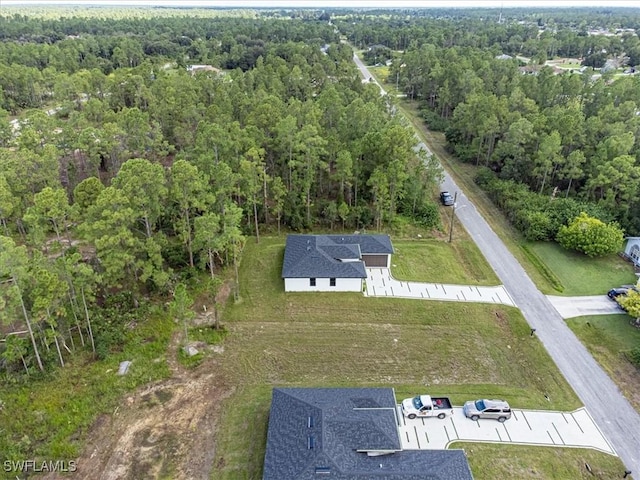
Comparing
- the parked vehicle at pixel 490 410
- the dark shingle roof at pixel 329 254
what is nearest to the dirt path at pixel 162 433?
the dark shingle roof at pixel 329 254

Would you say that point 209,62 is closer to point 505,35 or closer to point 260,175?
point 260,175

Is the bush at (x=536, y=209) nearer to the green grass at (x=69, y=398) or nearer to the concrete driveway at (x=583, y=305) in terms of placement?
the concrete driveway at (x=583, y=305)

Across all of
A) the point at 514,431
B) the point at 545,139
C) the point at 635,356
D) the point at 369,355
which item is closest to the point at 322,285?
the point at 369,355

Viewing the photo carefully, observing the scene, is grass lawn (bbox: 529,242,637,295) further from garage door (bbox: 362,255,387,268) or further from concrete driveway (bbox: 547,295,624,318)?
garage door (bbox: 362,255,387,268)

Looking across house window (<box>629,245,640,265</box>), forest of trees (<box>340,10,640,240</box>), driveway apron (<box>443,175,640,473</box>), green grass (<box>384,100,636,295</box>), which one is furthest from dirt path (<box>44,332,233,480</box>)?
house window (<box>629,245,640,265</box>)

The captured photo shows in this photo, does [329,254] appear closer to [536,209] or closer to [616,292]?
[616,292]
